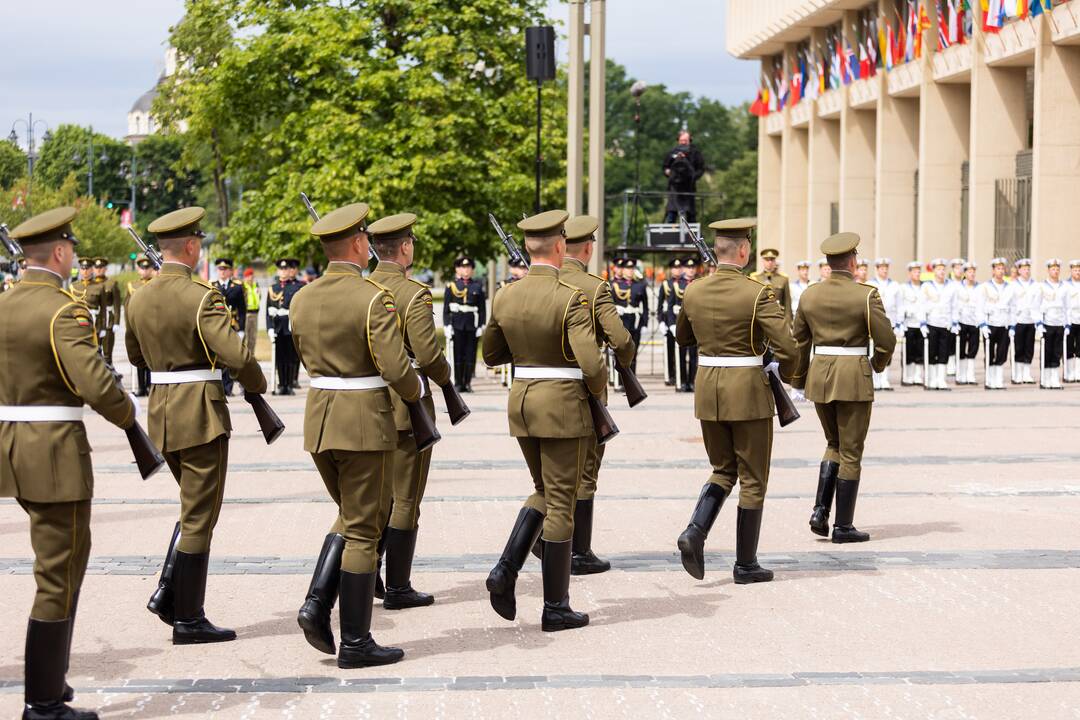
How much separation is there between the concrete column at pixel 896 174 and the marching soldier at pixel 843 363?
1279 inches

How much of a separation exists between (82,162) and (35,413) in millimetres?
83688

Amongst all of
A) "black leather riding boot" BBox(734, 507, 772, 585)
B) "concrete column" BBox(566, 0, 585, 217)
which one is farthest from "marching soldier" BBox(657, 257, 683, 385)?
"black leather riding boot" BBox(734, 507, 772, 585)

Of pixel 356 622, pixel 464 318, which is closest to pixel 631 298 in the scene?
pixel 464 318

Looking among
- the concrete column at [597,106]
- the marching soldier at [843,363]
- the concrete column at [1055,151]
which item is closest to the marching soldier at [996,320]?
the concrete column at [597,106]

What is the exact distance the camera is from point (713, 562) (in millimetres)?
9383

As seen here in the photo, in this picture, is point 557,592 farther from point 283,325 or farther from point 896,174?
point 896,174

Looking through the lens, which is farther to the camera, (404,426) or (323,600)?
(404,426)

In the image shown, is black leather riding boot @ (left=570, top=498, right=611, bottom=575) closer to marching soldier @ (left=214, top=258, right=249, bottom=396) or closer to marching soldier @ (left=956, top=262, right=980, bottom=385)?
marching soldier @ (left=214, top=258, right=249, bottom=396)

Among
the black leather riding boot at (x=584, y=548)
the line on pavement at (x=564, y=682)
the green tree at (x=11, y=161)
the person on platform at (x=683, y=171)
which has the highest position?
the green tree at (x=11, y=161)

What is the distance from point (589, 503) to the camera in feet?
30.4

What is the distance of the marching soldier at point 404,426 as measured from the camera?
313 inches

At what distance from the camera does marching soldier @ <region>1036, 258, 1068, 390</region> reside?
23609 mm

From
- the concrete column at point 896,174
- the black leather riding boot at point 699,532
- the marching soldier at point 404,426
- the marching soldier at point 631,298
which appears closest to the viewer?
the marching soldier at point 404,426

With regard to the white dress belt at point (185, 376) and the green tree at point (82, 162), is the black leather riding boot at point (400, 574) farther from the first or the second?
the green tree at point (82, 162)
